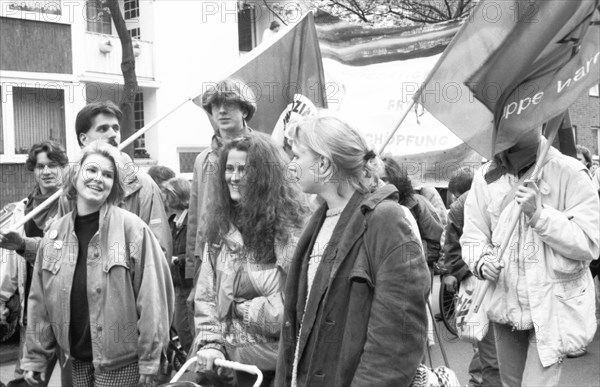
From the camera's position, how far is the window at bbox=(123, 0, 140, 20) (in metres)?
21.6

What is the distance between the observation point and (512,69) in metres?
4.69

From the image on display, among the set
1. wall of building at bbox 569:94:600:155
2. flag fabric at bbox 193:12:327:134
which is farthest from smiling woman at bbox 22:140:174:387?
wall of building at bbox 569:94:600:155

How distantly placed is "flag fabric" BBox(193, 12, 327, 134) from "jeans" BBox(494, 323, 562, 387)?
9.28 feet

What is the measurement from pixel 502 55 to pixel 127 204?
2.37 m

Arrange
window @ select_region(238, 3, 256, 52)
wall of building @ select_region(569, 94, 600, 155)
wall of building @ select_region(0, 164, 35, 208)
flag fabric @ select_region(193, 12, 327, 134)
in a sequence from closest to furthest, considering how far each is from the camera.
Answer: flag fabric @ select_region(193, 12, 327, 134) → wall of building @ select_region(0, 164, 35, 208) → window @ select_region(238, 3, 256, 52) → wall of building @ select_region(569, 94, 600, 155)

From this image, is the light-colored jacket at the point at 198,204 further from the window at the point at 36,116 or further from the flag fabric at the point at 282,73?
the window at the point at 36,116

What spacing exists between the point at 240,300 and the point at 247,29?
69.3ft

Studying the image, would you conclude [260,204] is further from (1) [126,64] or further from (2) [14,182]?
(2) [14,182]

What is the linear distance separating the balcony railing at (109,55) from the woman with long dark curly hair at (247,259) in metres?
16.2

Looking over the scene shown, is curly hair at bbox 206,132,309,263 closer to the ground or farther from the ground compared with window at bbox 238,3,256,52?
closer to the ground

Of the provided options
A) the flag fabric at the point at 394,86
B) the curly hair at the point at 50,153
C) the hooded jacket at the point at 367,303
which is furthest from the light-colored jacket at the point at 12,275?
the flag fabric at the point at 394,86

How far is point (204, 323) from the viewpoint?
4141 millimetres

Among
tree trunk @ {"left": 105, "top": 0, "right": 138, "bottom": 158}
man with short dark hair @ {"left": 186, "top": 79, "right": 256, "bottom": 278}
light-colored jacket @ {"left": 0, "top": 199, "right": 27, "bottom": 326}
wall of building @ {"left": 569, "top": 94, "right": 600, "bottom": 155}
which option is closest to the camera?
man with short dark hair @ {"left": 186, "top": 79, "right": 256, "bottom": 278}

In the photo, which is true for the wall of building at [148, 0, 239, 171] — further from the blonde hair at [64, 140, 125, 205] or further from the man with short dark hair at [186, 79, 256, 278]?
the blonde hair at [64, 140, 125, 205]
